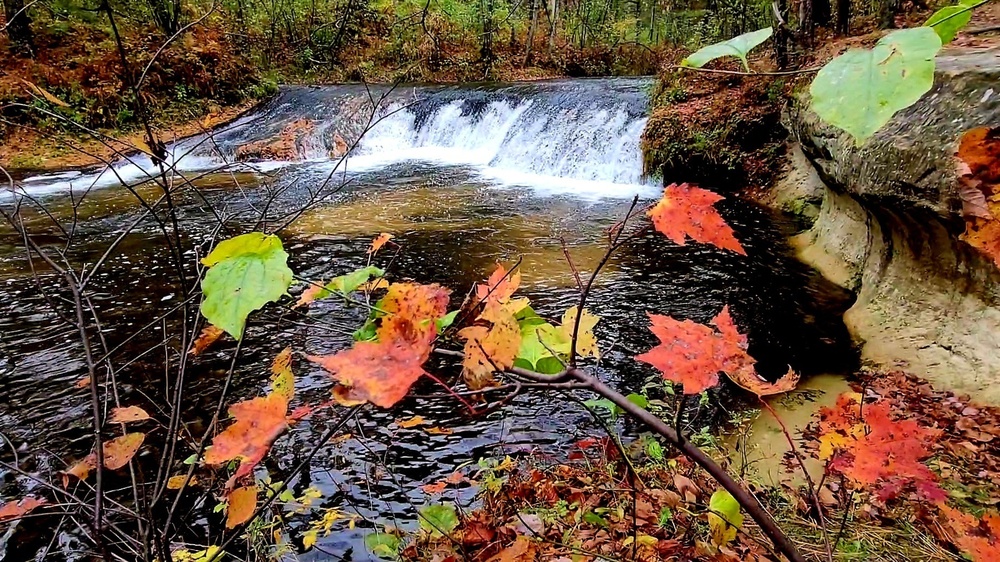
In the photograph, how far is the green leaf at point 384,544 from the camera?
91.6 inches

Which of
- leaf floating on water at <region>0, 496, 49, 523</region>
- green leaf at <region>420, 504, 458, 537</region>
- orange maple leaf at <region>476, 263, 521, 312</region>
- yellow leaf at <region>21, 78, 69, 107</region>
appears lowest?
green leaf at <region>420, 504, 458, 537</region>

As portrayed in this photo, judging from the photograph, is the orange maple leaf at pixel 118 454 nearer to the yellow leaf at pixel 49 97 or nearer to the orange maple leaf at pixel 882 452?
the yellow leaf at pixel 49 97

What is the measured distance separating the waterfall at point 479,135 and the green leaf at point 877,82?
8.39 m

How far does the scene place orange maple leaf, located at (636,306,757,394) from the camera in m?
1.15

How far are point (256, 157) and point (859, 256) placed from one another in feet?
35.1

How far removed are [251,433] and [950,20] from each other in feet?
3.89

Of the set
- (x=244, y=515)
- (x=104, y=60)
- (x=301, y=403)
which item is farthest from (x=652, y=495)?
(x=104, y=60)

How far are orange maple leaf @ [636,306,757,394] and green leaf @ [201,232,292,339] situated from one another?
673mm

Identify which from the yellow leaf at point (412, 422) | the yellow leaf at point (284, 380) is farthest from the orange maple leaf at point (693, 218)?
the yellow leaf at point (412, 422)

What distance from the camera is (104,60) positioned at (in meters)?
12.9

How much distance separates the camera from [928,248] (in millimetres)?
3900

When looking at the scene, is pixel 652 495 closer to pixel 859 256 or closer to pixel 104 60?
pixel 859 256

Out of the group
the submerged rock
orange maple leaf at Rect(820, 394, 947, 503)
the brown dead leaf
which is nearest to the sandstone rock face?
orange maple leaf at Rect(820, 394, 947, 503)

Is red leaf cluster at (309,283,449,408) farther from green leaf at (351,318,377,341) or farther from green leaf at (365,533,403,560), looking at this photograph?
green leaf at (365,533,403,560)
